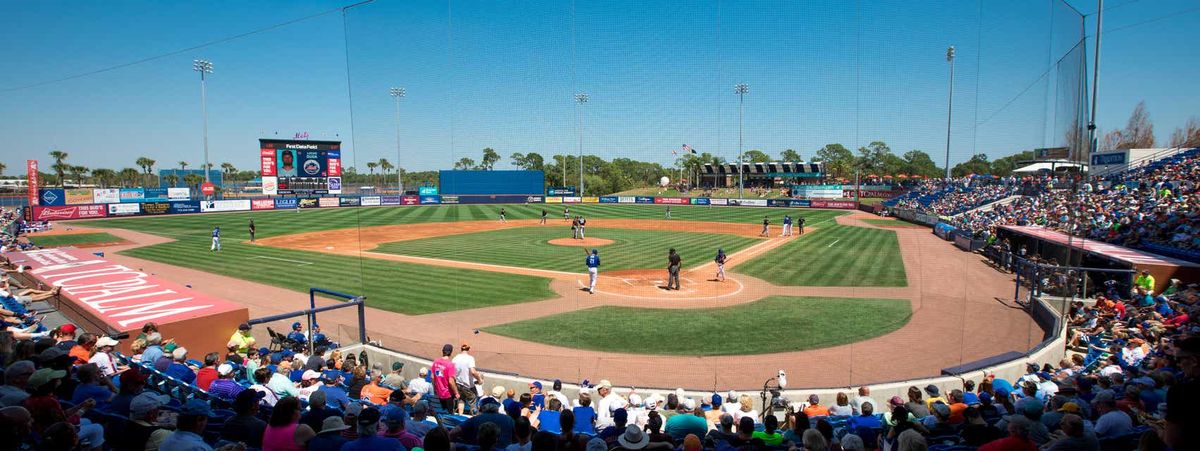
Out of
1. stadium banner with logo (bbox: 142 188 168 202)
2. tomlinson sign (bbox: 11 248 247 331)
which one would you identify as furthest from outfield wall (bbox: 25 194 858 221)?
tomlinson sign (bbox: 11 248 247 331)

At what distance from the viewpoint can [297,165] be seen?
48.0m

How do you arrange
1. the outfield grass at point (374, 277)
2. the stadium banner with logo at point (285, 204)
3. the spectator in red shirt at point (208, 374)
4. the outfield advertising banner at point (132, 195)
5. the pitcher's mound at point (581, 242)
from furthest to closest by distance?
the stadium banner with logo at point (285, 204), the outfield advertising banner at point (132, 195), the pitcher's mound at point (581, 242), the outfield grass at point (374, 277), the spectator in red shirt at point (208, 374)

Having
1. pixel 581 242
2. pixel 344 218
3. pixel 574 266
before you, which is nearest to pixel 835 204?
pixel 581 242

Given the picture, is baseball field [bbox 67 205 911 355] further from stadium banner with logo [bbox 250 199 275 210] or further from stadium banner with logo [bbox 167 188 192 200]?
stadium banner with logo [bbox 167 188 192 200]

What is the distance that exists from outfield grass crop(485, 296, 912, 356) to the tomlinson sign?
6090 mm

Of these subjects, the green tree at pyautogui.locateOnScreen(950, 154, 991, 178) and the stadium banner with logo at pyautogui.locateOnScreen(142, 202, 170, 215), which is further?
the stadium banner with logo at pyautogui.locateOnScreen(142, 202, 170, 215)

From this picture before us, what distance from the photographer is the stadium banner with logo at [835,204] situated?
2207 inches

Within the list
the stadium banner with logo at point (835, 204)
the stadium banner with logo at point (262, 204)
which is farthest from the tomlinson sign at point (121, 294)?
the stadium banner with logo at point (835, 204)

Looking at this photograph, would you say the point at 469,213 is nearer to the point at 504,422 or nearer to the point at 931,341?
the point at 931,341

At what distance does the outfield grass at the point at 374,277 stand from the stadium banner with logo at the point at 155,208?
25.3 metres

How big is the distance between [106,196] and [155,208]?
5.05 meters

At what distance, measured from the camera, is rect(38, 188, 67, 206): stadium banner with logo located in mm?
43562

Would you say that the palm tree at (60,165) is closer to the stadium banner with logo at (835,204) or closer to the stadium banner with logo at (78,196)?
the stadium banner with logo at (78,196)

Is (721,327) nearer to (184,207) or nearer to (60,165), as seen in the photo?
(184,207)
